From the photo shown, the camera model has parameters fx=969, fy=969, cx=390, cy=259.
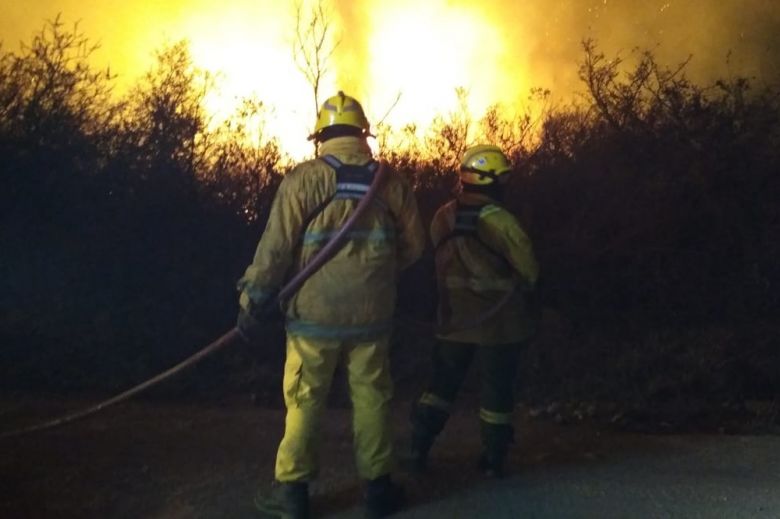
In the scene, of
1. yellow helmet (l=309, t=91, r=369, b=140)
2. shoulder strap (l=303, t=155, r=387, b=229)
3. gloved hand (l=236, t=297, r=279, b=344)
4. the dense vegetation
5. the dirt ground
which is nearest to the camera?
gloved hand (l=236, t=297, r=279, b=344)

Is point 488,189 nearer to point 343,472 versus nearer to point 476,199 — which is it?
point 476,199

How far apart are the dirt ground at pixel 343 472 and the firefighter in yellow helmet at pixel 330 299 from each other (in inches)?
16.3

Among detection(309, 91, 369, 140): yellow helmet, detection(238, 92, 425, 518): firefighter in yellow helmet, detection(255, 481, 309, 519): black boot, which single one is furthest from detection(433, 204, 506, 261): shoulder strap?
detection(255, 481, 309, 519): black boot

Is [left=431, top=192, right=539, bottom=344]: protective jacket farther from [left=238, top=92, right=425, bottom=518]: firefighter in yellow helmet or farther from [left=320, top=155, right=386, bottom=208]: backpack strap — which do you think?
[left=320, top=155, right=386, bottom=208]: backpack strap

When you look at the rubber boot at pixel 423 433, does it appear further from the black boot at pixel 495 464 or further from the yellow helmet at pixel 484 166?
the yellow helmet at pixel 484 166

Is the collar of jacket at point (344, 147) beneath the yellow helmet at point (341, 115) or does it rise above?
beneath

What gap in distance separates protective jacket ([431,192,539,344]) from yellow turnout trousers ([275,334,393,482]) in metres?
0.83

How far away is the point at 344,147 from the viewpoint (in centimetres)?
442

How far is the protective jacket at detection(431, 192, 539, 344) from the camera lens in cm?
509

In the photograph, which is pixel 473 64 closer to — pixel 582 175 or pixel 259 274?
pixel 582 175

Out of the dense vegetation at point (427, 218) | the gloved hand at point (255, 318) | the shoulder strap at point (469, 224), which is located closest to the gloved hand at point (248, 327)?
the gloved hand at point (255, 318)

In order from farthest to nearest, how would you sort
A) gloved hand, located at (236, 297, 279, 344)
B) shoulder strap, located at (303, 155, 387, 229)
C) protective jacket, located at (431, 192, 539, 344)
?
protective jacket, located at (431, 192, 539, 344), shoulder strap, located at (303, 155, 387, 229), gloved hand, located at (236, 297, 279, 344)

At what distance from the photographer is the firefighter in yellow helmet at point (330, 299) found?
168 inches

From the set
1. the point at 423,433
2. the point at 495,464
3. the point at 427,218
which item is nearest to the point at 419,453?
the point at 423,433
